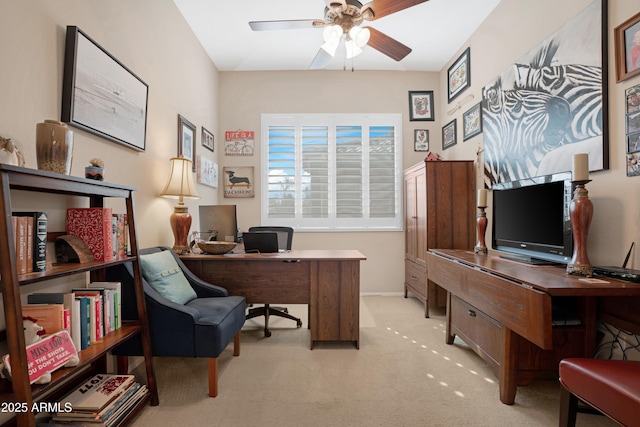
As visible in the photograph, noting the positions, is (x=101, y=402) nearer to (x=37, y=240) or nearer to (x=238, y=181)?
(x=37, y=240)

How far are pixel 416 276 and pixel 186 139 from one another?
3.03m

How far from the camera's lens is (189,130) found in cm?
334

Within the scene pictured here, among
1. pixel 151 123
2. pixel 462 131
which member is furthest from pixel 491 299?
pixel 151 123

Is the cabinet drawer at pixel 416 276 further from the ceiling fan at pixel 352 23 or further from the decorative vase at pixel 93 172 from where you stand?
the decorative vase at pixel 93 172

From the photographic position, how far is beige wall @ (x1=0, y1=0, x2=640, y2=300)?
58.6 inches

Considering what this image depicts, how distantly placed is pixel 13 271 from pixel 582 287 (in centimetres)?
229

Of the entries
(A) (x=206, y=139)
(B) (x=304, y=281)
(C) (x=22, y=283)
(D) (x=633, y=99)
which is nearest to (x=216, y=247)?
(B) (x=304, y=281)

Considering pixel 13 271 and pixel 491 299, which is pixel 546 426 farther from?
pixel 13 271

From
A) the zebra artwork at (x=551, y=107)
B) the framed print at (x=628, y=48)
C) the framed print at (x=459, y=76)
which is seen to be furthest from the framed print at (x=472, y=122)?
the framed print at (x=628, y=48)

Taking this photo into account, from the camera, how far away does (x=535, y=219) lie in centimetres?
→ 217

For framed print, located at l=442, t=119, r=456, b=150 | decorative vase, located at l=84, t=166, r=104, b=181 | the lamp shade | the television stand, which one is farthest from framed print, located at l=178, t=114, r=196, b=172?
framed print, located at l=442, t=119, r=456, b=150

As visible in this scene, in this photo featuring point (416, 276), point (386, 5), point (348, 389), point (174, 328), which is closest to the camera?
point (174, 328)

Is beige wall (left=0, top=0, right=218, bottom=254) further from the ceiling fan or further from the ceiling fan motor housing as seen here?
the ceiling fan motor housing

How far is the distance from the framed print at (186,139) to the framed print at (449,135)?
3.14 metres
